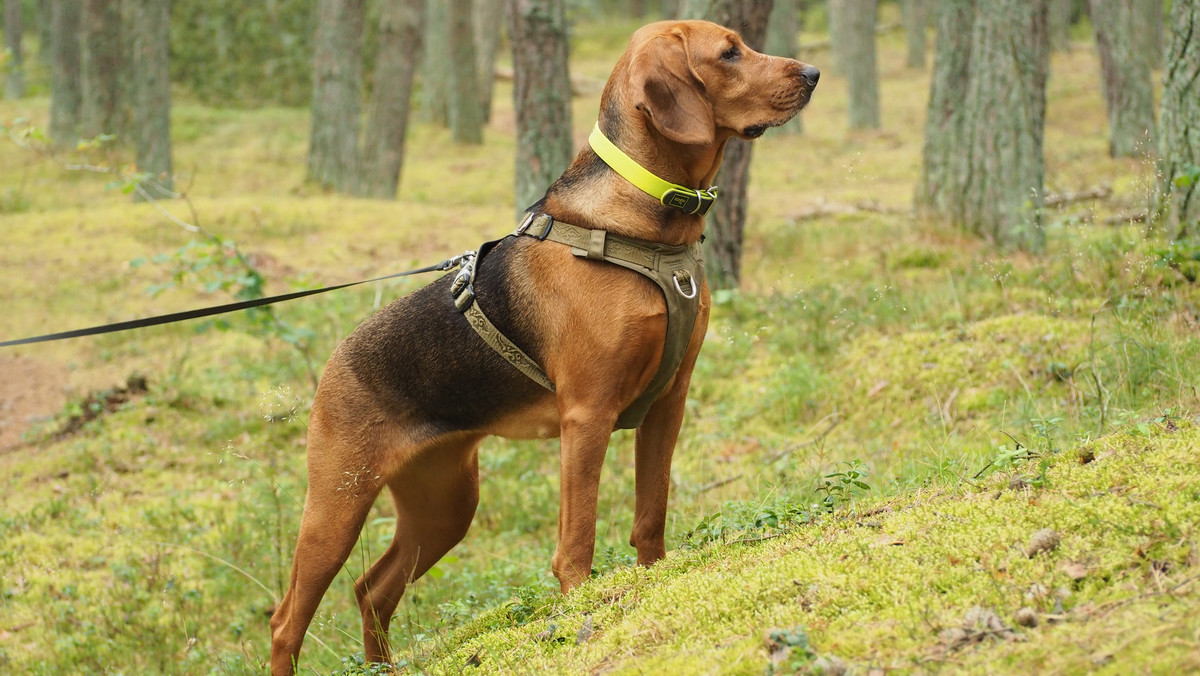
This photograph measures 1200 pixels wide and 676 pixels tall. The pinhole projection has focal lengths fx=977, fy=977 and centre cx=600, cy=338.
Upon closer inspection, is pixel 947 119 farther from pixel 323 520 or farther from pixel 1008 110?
pixel 323 520

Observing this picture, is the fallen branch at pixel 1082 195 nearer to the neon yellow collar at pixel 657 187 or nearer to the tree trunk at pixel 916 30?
the neon yellow collar at pixel 657 187

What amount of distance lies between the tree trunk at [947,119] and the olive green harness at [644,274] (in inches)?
215

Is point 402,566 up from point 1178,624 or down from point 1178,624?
down

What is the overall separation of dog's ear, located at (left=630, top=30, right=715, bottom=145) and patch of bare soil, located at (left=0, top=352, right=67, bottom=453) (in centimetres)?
702

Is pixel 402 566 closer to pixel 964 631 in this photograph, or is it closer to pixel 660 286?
pixel 660 286

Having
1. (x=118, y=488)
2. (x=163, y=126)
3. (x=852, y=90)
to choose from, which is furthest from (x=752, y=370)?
(x=852, y=90)

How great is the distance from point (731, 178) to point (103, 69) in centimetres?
1562

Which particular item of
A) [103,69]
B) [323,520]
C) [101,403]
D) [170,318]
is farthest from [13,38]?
[323,520]

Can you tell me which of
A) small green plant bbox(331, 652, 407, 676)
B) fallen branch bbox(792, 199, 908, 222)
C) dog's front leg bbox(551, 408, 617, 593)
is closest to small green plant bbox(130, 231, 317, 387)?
small green plant bbox(331, 652, 407, 676)

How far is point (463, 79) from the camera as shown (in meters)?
21.2

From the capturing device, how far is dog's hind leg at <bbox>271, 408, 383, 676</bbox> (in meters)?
3.88

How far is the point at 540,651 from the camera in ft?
10.5

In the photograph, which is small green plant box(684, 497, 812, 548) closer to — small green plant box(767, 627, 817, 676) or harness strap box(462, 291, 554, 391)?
harness strap box(462, 291, 554, 391)

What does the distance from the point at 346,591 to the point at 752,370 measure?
3223 mm
